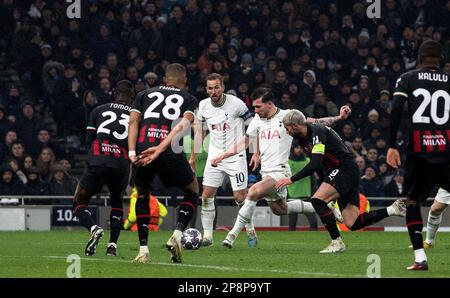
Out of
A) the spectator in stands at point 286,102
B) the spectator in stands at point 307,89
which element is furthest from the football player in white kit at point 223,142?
the spectator in stands at point 307,89

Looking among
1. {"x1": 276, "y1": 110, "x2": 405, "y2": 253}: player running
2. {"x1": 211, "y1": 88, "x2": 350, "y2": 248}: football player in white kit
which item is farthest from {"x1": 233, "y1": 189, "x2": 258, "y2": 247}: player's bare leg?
{"x1": 276, "y1": 110, "x2": 405, "y2": 253}: player running

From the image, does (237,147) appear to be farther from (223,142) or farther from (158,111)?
(158,111)

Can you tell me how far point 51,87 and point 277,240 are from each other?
10.1m

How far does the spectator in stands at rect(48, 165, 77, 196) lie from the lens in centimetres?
2641

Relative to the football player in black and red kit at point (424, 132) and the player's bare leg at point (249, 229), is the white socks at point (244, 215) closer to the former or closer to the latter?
the player's bare leg at point (249, 229)

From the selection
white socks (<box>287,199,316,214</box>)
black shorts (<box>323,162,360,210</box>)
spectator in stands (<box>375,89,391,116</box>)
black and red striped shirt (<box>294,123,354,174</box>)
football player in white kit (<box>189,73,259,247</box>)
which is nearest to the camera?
black and red striped shirt (<box>294,123,354,174</box>)

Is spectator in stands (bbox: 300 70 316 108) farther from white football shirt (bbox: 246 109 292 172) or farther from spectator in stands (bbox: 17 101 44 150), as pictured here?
white football shirt (bbox: 246 109 292 172)

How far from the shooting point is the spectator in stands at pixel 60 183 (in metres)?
26.4

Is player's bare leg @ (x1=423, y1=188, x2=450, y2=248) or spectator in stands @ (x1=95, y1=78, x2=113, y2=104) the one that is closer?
player's bare leg @ (x1=423, y1=188, x2=450, y2=248)

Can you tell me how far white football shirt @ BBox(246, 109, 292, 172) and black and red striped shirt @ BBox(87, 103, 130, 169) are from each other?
8.14 ft

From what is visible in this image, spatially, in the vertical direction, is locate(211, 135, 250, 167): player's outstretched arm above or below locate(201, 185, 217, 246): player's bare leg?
above
